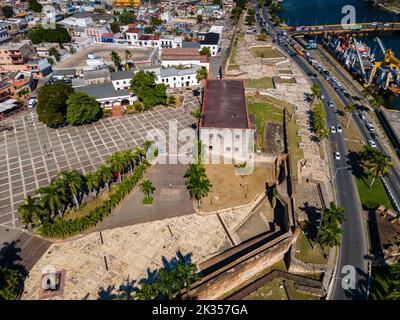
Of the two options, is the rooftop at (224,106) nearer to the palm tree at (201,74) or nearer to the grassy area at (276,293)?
the palm tree at (201,74)

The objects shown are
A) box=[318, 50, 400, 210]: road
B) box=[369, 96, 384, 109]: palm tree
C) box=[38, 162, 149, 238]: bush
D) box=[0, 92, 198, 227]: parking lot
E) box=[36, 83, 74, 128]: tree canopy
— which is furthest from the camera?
box=[369, 96, 384, 109]: palm tree

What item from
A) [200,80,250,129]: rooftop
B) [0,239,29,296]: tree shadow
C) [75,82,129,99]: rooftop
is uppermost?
[200,80,250,129]: rooftop

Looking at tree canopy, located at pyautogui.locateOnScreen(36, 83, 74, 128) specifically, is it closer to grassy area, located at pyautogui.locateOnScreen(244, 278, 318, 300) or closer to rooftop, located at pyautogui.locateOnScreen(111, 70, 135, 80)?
rooftop, located at pyautogui.locateOnScreen(111, 70, 135, 80)

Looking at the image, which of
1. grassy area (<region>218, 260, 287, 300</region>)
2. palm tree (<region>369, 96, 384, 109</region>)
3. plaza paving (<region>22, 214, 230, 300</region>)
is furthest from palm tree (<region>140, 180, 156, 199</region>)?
palm tree (<region>369, 96, 384, 109</region>)

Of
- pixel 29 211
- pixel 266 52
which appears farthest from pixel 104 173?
pixel 266 52

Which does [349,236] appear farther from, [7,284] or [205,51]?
[205,51]

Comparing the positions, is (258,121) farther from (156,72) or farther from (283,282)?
(283,282)
